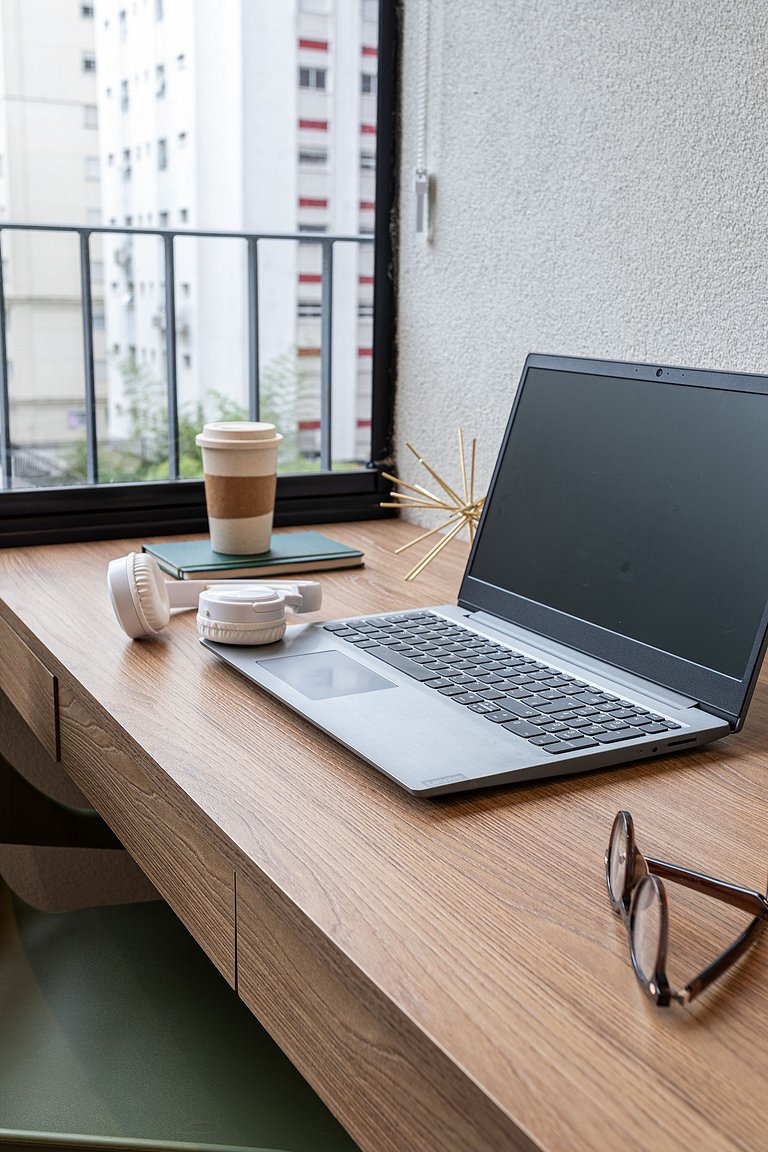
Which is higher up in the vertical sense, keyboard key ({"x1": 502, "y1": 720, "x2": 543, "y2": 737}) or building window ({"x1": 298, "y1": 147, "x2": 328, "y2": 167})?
building window ({"x1": 298, "y1": 147, "x2": 328, "y2": 167})

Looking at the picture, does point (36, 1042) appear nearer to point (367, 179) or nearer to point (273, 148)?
point (367, 179)

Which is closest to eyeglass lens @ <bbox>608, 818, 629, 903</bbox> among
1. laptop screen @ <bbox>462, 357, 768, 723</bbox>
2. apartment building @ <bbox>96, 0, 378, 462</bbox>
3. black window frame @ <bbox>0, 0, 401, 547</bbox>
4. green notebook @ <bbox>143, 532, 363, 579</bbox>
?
laptop screen @ <bbox>462, 357, 768, 723</bbox>

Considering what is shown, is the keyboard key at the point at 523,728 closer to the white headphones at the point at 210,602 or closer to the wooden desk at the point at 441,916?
the wooden desk at the point at 441,916

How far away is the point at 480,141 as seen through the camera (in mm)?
1378

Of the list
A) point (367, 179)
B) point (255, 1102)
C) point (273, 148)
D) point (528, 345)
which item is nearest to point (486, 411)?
point (528, 345)

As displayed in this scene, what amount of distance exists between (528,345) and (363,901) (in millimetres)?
919

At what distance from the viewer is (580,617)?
911mm

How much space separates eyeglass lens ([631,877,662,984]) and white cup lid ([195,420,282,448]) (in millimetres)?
838

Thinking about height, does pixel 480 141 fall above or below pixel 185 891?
above

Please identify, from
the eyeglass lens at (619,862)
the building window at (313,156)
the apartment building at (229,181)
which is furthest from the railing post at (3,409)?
the building window at (313,156)

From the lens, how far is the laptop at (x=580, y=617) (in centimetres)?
75

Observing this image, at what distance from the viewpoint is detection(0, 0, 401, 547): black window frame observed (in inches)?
56.9

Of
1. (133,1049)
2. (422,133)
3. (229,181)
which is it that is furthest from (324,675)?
(229,181)

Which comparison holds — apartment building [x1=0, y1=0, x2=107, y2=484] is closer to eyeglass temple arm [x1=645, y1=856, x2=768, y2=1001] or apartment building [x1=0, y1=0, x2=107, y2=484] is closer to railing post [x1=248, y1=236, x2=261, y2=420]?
railing post [x1=248, y1=236, x2=261, y2=420]
